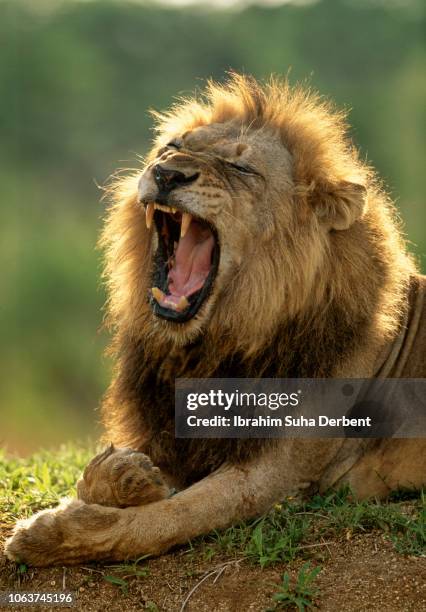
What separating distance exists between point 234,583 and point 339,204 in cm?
158

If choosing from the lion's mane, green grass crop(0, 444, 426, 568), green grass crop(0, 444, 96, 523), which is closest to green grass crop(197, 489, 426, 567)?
green grass crop(0, 444, 426, 568)

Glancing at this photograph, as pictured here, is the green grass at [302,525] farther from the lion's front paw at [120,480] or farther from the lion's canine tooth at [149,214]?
the lion's canine tooth at [149,214]

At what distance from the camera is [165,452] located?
4801 mm

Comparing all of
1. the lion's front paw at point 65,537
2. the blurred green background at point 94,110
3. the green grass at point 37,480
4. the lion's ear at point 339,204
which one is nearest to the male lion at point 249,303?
the lion's ear at point 339,204

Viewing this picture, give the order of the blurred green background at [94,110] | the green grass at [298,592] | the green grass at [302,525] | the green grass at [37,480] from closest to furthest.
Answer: the green grass at [298,592]
the green grass at [302,525]
the green grass at [37,480]
the blurred green background at [94,110]

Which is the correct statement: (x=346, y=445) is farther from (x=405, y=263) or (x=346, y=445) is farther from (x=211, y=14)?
(x=211, y=14)

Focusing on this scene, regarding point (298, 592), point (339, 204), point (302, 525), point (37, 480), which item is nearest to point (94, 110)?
point (37, 480)

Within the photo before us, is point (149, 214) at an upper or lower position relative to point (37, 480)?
upper

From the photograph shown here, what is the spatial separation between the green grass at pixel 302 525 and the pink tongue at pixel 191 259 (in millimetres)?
950

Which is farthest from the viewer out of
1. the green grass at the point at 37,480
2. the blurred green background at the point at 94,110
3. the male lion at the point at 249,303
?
the blurred green background at the point at 94,110

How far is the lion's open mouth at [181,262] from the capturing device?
4.70m

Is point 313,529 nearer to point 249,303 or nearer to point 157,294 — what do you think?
point 249,303

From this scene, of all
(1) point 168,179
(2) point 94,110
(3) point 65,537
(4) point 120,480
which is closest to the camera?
(3) point 65,537

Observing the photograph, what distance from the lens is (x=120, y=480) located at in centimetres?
430
